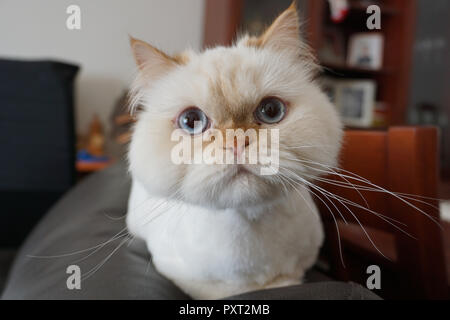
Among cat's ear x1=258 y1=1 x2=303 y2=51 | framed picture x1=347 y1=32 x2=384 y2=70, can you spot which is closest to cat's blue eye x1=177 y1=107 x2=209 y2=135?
cat's ear x1=258 y1=1 x2=303 y2=51

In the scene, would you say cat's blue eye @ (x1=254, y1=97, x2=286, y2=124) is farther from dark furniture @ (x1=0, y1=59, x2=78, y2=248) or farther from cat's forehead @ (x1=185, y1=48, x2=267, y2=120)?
dark furniture @ (x1=0, y1=59, x2=78, y2=248)

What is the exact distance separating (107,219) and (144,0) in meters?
0.55

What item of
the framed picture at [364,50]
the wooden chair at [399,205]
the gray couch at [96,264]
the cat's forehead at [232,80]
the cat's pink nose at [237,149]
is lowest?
the gray couch at [96,264]

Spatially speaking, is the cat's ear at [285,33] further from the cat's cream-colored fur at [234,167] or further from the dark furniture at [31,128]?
the dark furniture at [31,128]

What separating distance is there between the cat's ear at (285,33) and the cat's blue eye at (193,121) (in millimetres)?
132

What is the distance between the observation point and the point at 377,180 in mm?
388

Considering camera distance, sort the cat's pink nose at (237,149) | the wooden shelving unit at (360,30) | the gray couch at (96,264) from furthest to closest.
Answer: the wooden shelving unit at (360,30) → the gray couch at (96,264) → the cat's pink nose at (237,149)

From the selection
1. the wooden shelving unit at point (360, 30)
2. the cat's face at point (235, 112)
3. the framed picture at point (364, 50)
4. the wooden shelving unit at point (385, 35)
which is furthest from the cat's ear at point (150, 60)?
the framed picture at point (364, 50)

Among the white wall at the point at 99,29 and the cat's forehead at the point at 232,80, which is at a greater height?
the white wall at the point at 99,29

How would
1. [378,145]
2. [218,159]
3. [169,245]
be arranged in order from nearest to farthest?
1. [218,159]
2. [378,145]
3. [169,245]

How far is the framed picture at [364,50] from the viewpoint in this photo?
0.56m

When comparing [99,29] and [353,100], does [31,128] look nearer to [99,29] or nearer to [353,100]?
[99,29]
